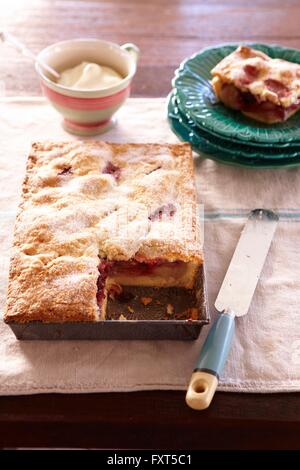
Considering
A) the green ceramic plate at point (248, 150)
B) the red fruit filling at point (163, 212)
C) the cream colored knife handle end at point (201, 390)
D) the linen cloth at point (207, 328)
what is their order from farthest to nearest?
the green ceramic plate at point (248, 150), the red fruit filling at point (163, 212), the linen cloth at point (207, 328), the cream colored knife handle end at point (201, 390)

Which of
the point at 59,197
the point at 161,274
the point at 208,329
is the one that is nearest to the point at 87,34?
the point at 59,197

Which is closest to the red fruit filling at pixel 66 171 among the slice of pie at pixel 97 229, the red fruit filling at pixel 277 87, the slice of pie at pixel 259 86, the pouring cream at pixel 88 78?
the slice of pie at pixel 97 229

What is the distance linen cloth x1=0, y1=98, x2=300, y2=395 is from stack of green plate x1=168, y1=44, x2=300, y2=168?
64mm

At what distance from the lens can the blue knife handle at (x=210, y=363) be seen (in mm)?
825

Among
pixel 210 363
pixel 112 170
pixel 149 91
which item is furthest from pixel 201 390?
pixel 149 91

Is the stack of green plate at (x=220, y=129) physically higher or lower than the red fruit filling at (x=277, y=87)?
lower

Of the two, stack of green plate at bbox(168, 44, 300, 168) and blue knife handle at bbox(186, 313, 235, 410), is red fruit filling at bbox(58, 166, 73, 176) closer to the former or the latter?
stack of green plate at bbox(168, 44, 300, 168)

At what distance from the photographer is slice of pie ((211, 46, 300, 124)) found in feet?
4.51

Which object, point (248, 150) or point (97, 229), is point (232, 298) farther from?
point (248, 150)

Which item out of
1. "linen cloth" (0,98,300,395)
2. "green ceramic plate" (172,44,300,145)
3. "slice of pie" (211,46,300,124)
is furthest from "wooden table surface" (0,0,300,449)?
"slice of pie" (211,46,300,124)

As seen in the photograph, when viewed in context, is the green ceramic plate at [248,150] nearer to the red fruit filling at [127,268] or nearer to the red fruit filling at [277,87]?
the red fruit filling at [277,87]

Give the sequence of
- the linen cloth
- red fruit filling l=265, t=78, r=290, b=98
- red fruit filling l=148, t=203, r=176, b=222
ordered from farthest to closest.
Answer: red fruit filling l=265, t=78, r=290, b=98 < red fruit filling l=148, t=203, r=176, b=222 < the linen cloth

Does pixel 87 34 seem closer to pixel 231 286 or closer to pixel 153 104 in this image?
pixel 153 104

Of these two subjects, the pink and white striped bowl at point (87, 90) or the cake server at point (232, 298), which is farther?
the pink and white striped bowl at point (87, 90)
